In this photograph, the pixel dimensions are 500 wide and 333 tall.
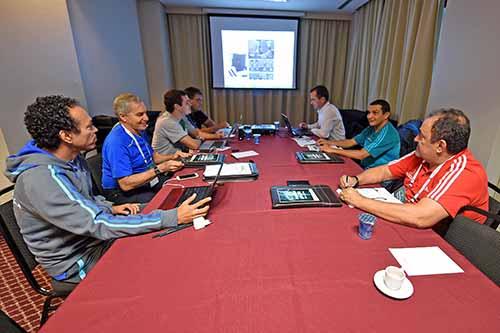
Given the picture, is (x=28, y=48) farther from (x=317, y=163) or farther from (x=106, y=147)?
(x=317, y=163)

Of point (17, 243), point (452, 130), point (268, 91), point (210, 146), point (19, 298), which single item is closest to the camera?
point (17, 243)

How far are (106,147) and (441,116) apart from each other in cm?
203

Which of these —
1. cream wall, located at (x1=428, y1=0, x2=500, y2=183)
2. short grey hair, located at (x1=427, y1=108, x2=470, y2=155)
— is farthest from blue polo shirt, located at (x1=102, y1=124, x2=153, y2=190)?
cream wall, located at (x1=428, y1=0, x2=500, y2=183)

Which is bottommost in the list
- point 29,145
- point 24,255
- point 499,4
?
point 24,255

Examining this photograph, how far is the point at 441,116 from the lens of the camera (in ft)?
4.19

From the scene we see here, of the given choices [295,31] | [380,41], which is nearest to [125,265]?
[380,41]

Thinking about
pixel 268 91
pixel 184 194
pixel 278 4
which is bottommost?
pixel 184 194

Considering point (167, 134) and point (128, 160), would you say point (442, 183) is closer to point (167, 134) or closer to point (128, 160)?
point (128, 160)

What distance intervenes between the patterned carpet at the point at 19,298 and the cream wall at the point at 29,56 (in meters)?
1.27

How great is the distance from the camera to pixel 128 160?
174 centimetres

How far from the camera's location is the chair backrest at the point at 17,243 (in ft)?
3.50

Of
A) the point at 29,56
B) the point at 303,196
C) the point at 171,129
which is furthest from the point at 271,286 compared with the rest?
the point at 29,56

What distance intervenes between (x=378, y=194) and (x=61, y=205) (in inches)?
60.7

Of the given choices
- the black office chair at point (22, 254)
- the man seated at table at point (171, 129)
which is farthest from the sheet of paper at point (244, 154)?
the black office chair at point (22, 254)
